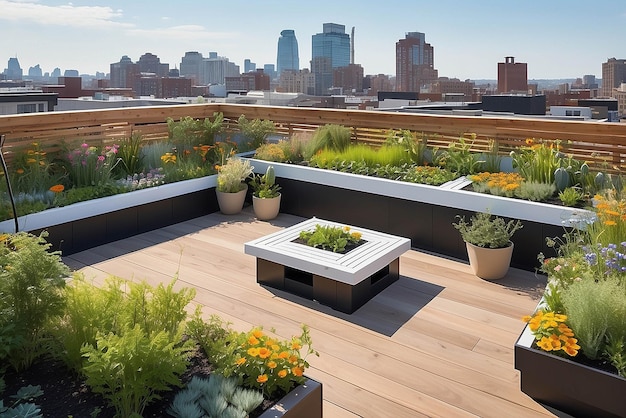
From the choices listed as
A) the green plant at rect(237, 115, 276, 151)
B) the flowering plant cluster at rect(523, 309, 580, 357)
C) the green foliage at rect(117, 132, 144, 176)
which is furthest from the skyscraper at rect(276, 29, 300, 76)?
the flowering plant cluster at rect(523, 309, 580, 357)

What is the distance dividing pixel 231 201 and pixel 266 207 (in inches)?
17.8

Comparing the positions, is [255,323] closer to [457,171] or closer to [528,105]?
[457,171]

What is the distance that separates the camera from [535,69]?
61750mm

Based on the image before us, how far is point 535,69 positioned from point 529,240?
6383cm

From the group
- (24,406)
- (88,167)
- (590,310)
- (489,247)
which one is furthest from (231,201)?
(24,406)

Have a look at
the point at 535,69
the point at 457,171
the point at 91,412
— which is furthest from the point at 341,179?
the point at 535,69

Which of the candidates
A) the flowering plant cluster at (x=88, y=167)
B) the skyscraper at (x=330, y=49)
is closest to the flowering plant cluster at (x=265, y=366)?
the flowering plant cluster at (x=88, y=167)

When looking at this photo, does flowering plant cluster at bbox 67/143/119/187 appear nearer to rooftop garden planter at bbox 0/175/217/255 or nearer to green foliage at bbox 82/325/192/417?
rooftop garden planter at bbox 0/175/217/255

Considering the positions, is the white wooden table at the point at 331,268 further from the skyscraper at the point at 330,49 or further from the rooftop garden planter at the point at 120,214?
the skyscraper at the point at 330,49

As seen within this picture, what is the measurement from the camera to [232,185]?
20.0ft

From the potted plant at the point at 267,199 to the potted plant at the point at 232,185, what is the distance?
17cm

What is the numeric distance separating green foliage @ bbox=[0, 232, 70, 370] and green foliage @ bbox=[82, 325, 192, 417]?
0.40m

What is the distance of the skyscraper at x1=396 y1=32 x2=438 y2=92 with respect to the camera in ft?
310

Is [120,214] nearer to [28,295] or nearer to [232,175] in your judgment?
[232,175]
